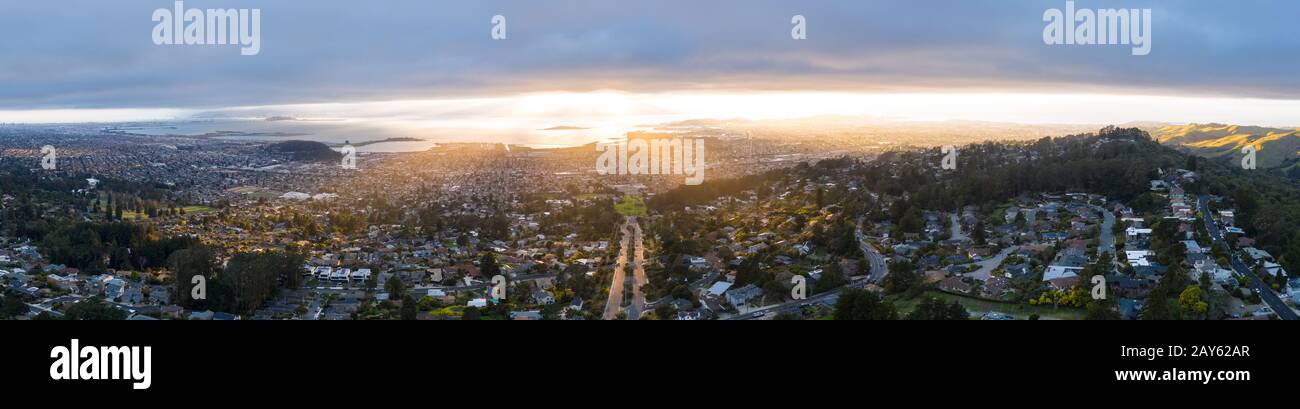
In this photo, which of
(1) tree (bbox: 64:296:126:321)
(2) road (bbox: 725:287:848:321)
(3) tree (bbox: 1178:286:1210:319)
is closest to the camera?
(3) tree (bbox: 1178:286:1210:319)

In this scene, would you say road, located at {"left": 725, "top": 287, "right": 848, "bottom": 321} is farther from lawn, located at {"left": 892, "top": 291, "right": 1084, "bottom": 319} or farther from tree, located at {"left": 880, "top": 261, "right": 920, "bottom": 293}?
lawn, located at {"left": 892, "top": 291, "right": 1084, "bottom": 319}

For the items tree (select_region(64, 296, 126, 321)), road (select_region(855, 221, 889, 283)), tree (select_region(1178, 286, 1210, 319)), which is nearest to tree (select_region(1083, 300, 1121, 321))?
tree (select_region(1178, 286, 1210, 319))

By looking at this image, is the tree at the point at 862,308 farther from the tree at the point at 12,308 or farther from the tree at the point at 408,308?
the tree at the point at 12,308

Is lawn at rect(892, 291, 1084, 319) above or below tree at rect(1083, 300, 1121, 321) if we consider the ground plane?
below

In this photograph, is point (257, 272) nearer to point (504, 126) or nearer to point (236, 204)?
point (236, 204)

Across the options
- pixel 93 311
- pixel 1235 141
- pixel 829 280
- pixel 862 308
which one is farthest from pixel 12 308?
pixel 1235 141

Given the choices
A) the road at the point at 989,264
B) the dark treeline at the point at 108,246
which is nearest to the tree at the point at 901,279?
the road at the point at 989,264
